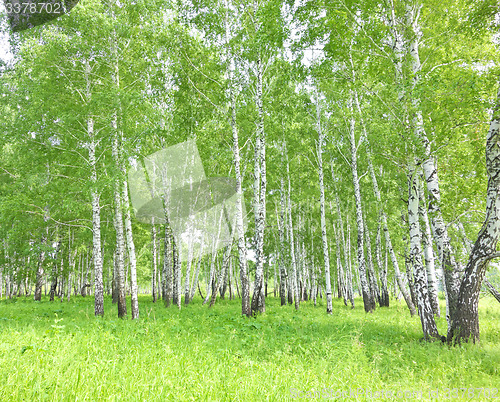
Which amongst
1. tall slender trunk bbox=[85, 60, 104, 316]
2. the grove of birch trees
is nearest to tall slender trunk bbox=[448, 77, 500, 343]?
the grove of birch trees

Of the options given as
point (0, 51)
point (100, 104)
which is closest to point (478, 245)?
point (100, 104)

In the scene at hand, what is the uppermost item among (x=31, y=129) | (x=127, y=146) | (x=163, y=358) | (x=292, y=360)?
(x=31, y=129)

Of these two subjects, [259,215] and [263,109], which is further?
[263,109]

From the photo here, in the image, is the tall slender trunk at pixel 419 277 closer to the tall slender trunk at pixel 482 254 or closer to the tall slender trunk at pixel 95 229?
the tall slender trunk at pixel 482 254

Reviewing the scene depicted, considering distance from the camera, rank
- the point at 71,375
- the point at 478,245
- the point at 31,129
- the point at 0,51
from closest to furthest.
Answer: the point at 71,375 → the point at 478,245 → the point at 31,129 → the point at 0,51

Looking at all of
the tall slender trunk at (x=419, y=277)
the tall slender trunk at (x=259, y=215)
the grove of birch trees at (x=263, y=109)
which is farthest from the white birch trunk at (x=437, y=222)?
the tall slender trunk at (x=259, y=215)

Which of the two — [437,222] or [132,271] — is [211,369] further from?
[132,271]

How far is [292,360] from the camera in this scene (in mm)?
5414

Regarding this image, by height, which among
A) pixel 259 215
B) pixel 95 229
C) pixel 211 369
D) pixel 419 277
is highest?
pixel 259 215

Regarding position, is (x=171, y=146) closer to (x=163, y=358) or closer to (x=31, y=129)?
(x=31, y=129)

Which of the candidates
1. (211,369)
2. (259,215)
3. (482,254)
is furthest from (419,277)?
(259,215)

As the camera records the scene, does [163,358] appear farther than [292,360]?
No

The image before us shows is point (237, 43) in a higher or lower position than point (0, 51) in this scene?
lower

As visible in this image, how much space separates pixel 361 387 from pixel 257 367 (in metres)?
1.61
